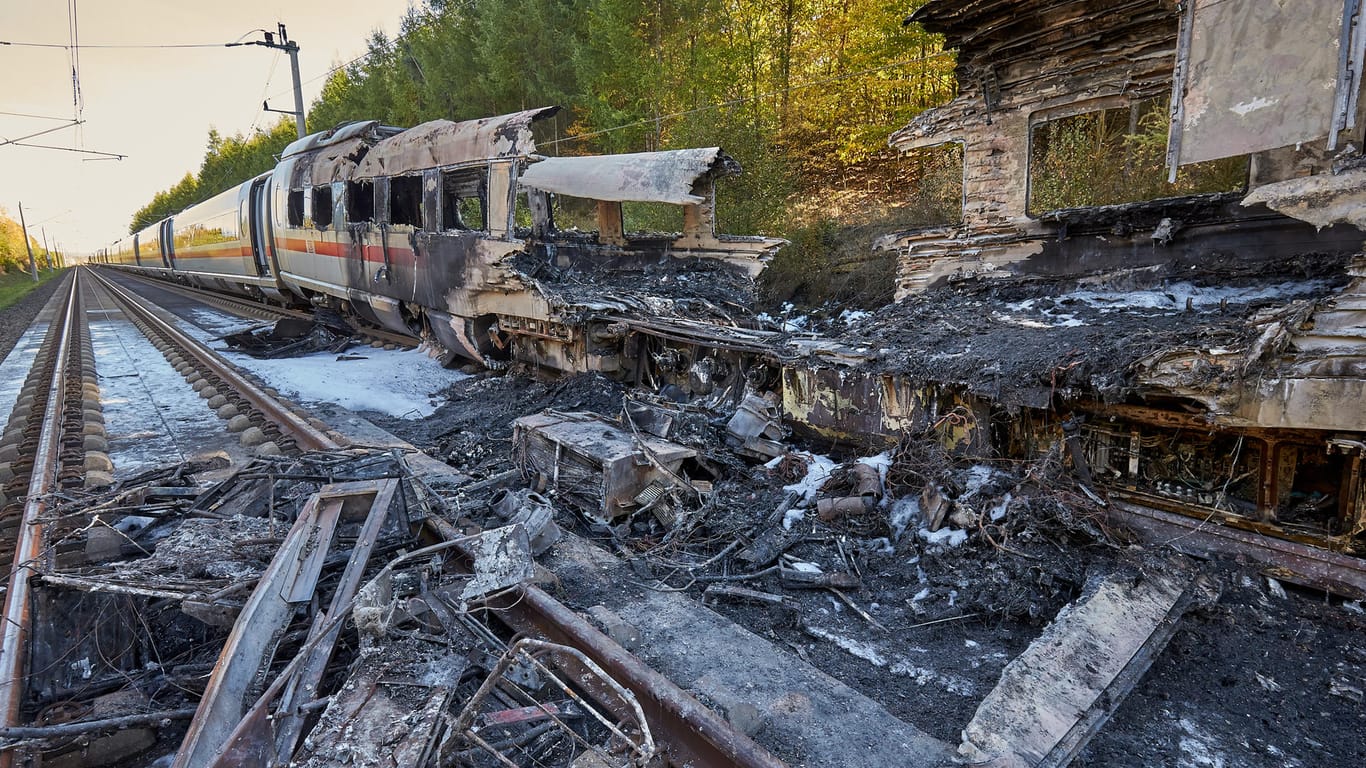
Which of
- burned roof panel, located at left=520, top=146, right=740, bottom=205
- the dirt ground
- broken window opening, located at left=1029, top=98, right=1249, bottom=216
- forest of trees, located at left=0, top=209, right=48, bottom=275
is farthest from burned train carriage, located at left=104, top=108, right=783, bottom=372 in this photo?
forest of trees, located at left=0, top=209, right=48, bottom=275

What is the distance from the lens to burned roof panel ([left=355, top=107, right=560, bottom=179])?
786 cm

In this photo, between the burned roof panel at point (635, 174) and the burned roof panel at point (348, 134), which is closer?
the burned roof panel at point (635, 174)

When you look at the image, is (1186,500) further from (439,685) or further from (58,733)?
(58,733)

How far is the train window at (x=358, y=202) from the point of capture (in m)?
10.8

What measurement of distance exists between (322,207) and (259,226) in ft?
12.6

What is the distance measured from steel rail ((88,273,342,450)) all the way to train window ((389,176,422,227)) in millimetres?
3113

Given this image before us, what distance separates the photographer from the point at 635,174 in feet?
23.7

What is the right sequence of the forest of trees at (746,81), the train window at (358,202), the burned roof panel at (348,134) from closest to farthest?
1. the burned roof panel at (348,134)
2. the train window at (358,202)
3. the forest of trees at (746,81)

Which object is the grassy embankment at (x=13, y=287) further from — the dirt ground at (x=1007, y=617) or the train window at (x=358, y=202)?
the dirt ground at (x=1007, y=617)

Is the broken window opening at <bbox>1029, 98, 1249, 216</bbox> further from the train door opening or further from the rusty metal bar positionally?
the train door opening

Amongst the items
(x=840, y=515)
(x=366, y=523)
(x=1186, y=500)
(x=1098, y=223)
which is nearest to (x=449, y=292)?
(x=366, y=523)

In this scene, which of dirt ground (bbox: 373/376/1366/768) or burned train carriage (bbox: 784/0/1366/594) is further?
burned train carriage (bbox: 784/0/1366/594)

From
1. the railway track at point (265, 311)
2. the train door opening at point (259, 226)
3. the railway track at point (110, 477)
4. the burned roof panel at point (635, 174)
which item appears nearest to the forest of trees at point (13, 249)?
the railway track at point (265, 311)

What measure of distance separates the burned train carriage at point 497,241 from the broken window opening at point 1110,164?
559cm
